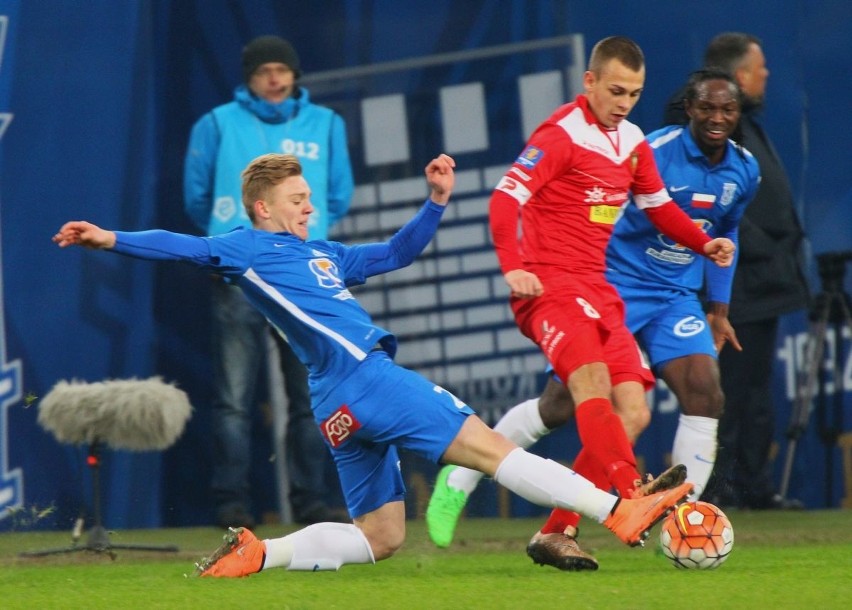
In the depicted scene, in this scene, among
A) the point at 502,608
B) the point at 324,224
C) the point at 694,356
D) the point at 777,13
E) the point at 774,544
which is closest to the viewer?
the point at 502,608

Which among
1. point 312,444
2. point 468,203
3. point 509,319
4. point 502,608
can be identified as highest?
point 468,203

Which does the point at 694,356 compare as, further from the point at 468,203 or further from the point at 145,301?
the point at 145,301

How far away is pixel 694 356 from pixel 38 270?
321 cm

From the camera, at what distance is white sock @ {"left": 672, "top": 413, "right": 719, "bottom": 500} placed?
655 cm

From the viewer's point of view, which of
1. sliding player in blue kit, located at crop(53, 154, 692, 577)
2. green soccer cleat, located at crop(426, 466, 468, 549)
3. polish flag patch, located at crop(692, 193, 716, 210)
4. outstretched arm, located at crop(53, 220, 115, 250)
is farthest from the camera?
polish flag patch, located at crop(692, 193, 716, 210)

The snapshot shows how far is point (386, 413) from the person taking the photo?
17.3 ft

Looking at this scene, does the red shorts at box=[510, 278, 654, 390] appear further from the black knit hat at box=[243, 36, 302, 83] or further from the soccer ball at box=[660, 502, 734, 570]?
the black knit hat at box=[243, 36, 302, 83]

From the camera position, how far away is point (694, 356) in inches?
256

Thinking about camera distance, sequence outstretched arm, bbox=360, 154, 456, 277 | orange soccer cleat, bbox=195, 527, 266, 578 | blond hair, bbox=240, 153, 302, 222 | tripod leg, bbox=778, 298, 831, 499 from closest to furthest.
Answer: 1. orange soccer cleat, bbox=195, 527, 266, 578
2. blond hair, bbox=240, 153, 302, 222
3. outstretched arm, bbox=360, 154, 456, 277
4. tripod leg, bbox=778, 298, 831, 499

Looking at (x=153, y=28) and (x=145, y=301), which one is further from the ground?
(x=153, y=28)

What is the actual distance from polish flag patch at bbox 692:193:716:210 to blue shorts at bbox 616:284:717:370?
1.15ft

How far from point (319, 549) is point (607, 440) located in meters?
1.01

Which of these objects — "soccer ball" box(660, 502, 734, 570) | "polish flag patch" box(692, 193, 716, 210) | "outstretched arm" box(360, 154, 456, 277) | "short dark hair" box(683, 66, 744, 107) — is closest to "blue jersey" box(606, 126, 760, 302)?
"polish flag patch" box(692, 193, 716, 210)

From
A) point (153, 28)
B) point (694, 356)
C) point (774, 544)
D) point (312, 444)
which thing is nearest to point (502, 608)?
point (694, 356)
